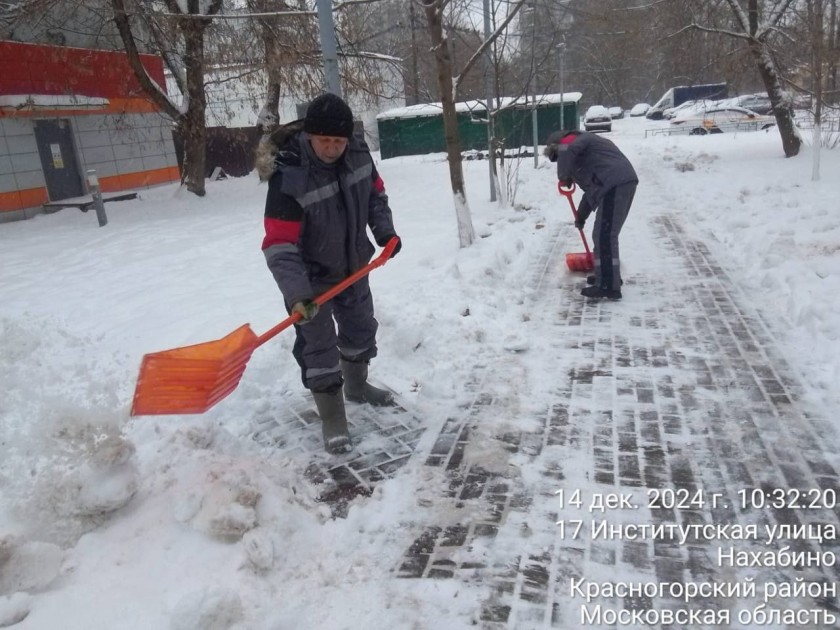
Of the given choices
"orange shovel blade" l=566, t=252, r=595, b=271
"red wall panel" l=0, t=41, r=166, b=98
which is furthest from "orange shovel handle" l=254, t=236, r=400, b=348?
"red wall panel" l=0, t=41, r=166, b=98

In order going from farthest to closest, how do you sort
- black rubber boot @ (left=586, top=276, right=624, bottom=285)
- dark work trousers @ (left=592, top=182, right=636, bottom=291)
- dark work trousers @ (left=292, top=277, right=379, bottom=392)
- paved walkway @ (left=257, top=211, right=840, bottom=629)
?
black rubber boot @ (left=586, top=276, right=624, bottom=285), dark work trousers @ (left=592, top=182, right=636, bottom=291), dark work trousers @ (left=292, top=277, right=379, bottom=392), paved walkway @ (left=257, top=211, right=840, bottom=629)

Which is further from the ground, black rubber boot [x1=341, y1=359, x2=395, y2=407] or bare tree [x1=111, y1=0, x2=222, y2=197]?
bare tree [x1=111, y1=0, x2=222, y2=197]

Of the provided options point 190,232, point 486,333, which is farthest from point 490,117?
point 486,333

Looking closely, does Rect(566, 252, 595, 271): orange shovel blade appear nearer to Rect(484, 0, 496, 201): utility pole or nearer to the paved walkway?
the paved walkway

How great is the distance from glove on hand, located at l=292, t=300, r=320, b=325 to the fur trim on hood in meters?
0.62

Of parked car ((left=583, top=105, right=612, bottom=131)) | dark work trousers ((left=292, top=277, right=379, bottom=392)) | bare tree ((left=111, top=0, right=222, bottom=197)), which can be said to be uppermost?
bare tree ((left=111, top=0, right=222, bottom=197))

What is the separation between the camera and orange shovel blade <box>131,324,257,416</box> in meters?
2.78

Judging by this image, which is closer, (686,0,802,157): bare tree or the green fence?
(686,0,802,157): bare tree

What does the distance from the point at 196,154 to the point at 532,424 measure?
12.8 metres

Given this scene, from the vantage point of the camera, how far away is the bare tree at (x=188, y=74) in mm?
11469

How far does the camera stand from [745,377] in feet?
12.4

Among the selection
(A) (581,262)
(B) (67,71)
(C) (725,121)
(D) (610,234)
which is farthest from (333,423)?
(C) (725,121)

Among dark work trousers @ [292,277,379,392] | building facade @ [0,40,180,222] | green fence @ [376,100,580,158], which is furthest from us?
green fence @ [376,100,580,158]

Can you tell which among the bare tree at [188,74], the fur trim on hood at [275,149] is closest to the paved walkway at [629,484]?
the fur trim on hood at [275,149]
